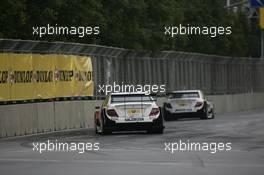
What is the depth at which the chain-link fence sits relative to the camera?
119 feet

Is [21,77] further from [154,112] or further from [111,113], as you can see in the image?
[154,112]

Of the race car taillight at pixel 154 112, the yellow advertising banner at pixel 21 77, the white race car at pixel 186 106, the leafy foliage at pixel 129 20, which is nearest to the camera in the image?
the race car taillight at pixel 154 112

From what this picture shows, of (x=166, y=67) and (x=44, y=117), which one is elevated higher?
(x=166, y=67)

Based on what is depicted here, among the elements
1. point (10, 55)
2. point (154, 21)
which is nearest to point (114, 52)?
point (154, 21)

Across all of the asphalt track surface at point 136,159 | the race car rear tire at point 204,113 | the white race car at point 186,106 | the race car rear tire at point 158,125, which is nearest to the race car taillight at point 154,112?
the race car rear tire at point 158,125

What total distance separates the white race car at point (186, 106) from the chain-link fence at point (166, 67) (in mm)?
2186

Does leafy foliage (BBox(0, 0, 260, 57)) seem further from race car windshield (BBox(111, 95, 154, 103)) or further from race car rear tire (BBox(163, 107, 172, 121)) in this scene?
race car windshield (BBox(111, 95, 154, 103))

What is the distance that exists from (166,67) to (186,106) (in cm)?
880

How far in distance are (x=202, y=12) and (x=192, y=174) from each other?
47.3m

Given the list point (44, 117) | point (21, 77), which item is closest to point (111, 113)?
point (21, 77)

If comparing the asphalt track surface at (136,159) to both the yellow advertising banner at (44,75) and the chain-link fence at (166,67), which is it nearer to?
the yellow advertising banner at (44,75)

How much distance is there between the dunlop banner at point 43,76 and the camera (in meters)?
30.9

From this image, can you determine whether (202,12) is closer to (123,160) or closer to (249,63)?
(249,63)

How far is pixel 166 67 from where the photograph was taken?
5362 centimetres
